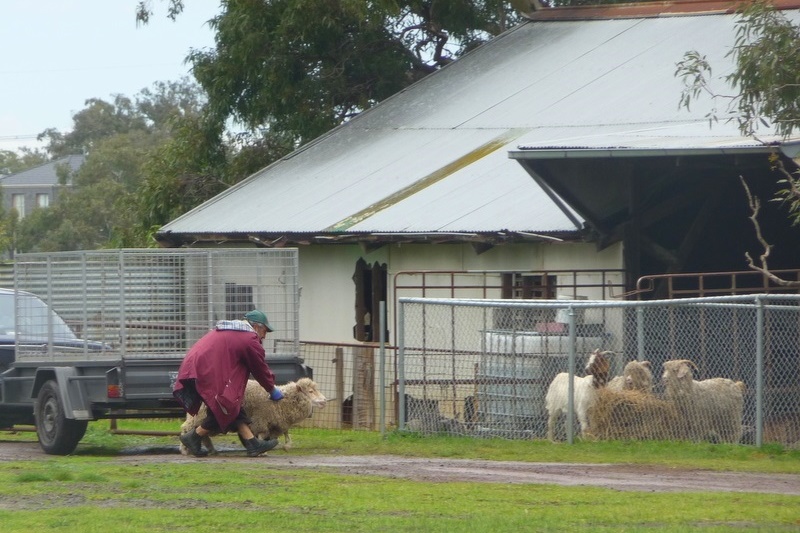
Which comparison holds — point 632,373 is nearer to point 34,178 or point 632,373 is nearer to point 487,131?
point 487,131

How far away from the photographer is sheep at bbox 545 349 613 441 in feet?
48.3

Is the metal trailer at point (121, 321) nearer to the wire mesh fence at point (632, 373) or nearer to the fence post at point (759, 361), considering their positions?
the wire mesh fence at point (632, 373)

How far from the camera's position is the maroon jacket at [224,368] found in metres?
13.8

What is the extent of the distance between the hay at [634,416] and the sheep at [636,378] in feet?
0.18

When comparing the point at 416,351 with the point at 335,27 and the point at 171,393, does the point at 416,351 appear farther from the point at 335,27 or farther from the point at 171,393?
the point at 335,27

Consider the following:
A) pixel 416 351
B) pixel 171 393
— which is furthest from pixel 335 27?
pixel 171 393

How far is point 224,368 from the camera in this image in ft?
Result: 45.2

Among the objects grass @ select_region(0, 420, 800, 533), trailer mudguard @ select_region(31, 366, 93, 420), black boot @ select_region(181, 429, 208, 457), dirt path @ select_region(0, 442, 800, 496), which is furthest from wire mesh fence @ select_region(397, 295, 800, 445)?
trailer mudguard @ select_region(31, 366, 93, 420)

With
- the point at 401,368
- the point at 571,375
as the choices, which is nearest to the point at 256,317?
the point at 401,368

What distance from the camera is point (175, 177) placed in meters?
32.0

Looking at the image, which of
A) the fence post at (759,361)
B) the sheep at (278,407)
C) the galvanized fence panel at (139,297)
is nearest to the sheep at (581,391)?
the fence post at (759,361)

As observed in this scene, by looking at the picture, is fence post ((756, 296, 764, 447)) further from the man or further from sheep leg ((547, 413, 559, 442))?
the man

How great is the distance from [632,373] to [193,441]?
4456mm

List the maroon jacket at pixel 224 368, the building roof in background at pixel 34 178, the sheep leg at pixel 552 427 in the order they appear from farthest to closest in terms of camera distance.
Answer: the building roof in background at pixel 34 178
the sheep leg at pixel 552 427
the maroon jacket at pixel 224 368
